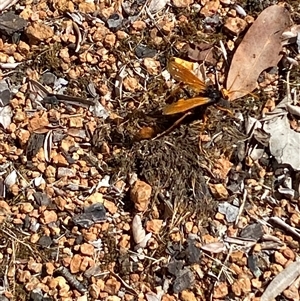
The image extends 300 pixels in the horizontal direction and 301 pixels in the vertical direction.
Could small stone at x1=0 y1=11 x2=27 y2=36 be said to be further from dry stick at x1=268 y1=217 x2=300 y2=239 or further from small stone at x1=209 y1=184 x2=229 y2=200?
dry stick at x1=268 y1=217 x2=300 y2=239

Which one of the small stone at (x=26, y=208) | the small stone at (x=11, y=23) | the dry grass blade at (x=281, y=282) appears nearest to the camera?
the dry grass blade at (x=281, y=282)

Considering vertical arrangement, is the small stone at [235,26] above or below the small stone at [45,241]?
above

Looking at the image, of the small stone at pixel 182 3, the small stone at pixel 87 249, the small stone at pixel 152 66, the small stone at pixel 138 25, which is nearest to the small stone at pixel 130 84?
the small stone at pixel 152 66

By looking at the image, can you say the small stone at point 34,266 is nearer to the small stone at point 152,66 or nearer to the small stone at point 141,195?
the small stone at point 141,195

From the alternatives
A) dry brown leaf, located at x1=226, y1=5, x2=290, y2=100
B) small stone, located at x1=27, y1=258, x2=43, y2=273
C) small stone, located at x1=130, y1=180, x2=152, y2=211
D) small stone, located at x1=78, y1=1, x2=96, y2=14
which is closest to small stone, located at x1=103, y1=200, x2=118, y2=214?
small stone, located at x1=130, y1=180, x2=152, y2=211

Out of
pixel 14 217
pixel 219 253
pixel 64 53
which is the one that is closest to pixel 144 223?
pixel 219 253

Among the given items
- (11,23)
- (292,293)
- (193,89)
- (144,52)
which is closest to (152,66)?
(144,52)

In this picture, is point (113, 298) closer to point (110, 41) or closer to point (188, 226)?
point (188, 226)
